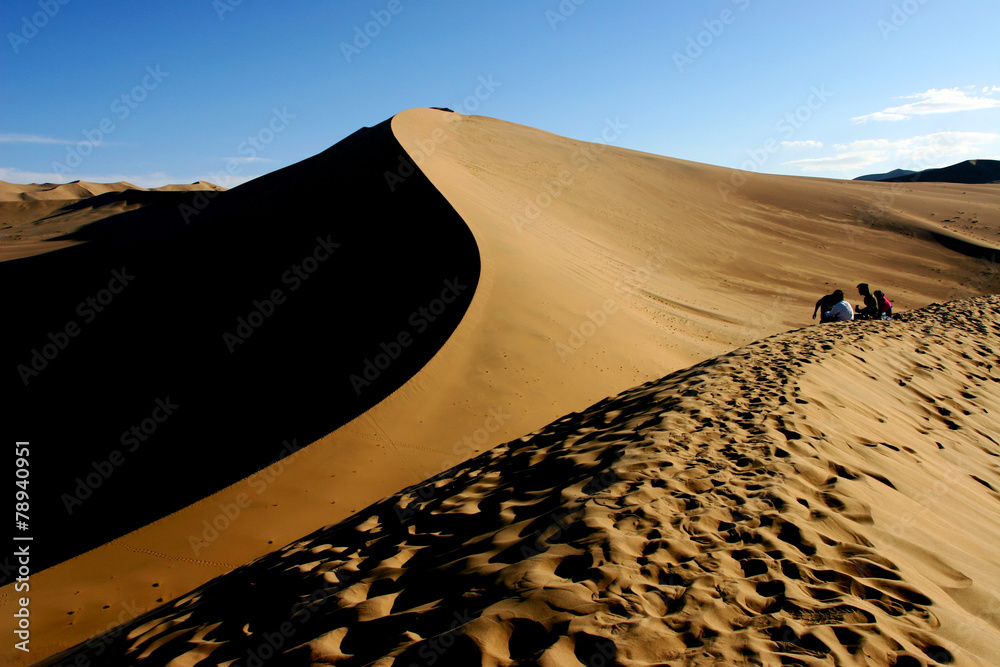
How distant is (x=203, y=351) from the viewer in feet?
30.0

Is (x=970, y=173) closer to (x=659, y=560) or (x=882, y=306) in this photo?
(x=882, y=306)

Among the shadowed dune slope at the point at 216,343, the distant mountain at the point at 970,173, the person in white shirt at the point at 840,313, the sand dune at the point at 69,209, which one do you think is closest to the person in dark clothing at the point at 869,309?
the person in white shirt at the point at 840,313

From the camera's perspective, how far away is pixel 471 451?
577 cm

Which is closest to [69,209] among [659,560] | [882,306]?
[882,306]

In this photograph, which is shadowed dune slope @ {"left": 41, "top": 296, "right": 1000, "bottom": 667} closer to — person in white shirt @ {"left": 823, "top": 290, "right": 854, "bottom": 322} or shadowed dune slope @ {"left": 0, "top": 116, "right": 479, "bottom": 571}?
shadowed dune slope @ {"left": 0, "top": 116, "right": 479, "bottom": 571}

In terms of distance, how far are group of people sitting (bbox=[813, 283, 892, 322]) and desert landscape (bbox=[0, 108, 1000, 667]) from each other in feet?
2.09

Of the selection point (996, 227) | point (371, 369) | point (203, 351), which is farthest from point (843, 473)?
point (996, 227)

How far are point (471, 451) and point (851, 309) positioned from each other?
787 cm

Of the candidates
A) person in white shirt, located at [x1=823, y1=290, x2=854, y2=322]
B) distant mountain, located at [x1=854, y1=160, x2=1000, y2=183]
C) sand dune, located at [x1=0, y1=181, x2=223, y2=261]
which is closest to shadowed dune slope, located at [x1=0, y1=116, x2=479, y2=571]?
person in white shirt, located at [x1=823, y1=290, x2=854, y2=322]

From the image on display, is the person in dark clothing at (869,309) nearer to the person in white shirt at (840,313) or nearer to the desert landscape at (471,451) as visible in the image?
the person in white shirt at (840,313)

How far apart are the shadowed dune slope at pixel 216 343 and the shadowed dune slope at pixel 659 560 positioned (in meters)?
2.76

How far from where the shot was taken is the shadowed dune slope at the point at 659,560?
2.06 m

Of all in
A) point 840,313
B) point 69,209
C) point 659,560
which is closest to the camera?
Answer: point 659,560

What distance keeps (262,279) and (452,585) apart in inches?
389
